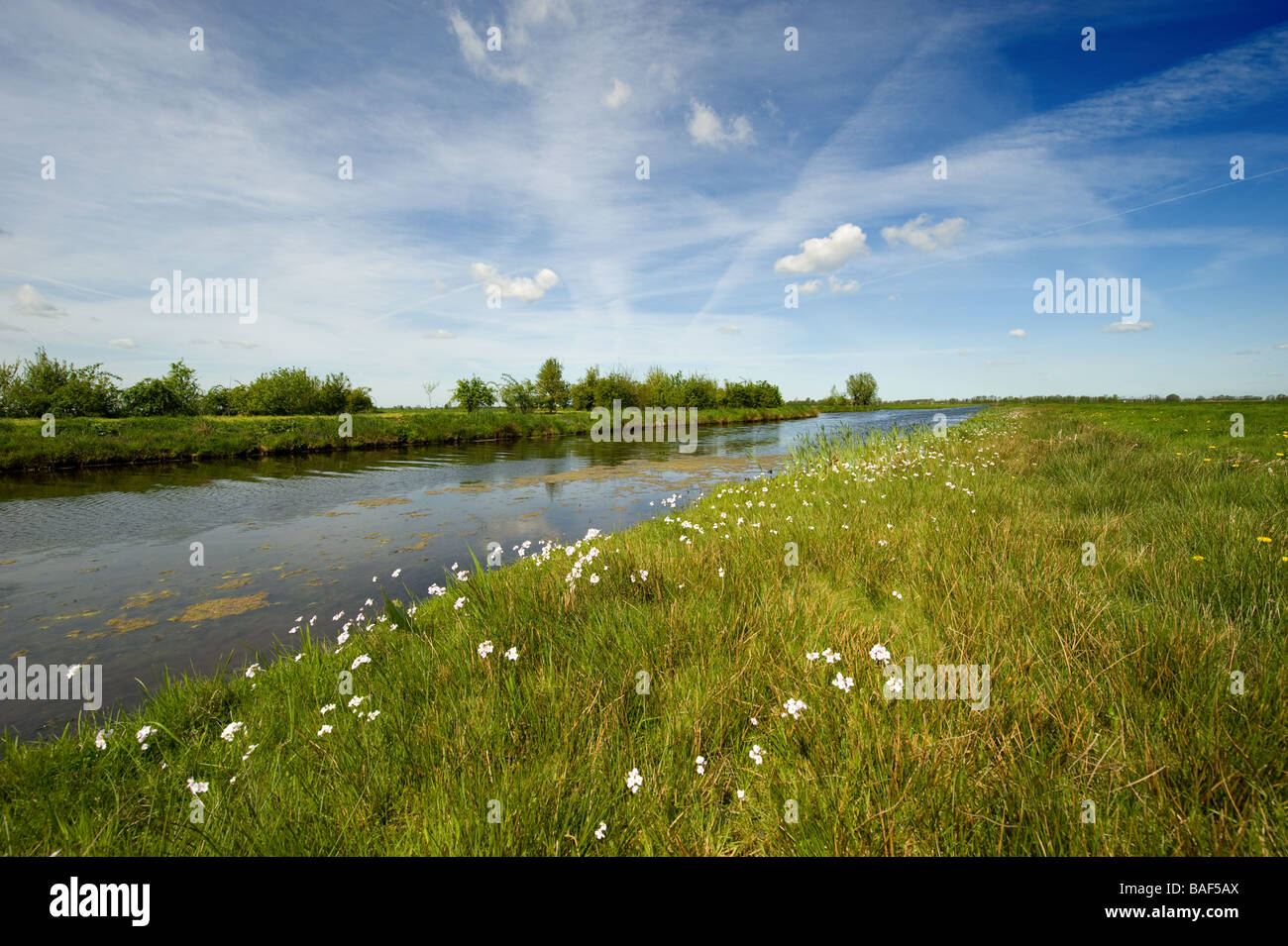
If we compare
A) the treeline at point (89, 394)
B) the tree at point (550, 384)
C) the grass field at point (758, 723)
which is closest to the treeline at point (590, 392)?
the tree at point (550, 384)

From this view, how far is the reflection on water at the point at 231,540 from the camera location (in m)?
6.00

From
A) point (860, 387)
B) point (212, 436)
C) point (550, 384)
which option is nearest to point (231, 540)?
point (212, 436)

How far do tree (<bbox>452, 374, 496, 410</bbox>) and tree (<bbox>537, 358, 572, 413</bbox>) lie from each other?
8417mm

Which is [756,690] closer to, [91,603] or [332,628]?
[332,628]

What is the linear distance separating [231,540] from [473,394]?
44775 millimetres

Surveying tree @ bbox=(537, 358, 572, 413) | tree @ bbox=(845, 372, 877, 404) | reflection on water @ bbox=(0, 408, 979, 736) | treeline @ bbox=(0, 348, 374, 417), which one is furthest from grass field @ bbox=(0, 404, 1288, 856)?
tree @ bbox=(845, 372, 877, 404)

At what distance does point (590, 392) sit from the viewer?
6397 cm

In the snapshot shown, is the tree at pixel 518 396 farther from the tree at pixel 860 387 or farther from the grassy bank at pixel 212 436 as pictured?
the tree at pixel 860 387

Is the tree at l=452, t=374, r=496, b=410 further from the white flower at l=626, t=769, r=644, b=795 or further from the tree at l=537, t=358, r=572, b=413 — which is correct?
the white flower at l=626, t=769, r=644, b=795

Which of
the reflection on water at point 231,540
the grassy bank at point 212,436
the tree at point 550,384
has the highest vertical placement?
the tree at point 550,384

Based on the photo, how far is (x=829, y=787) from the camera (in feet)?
6.70

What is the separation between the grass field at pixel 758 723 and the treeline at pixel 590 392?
52467 millimetres

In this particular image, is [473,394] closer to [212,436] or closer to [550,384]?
[550,384]
